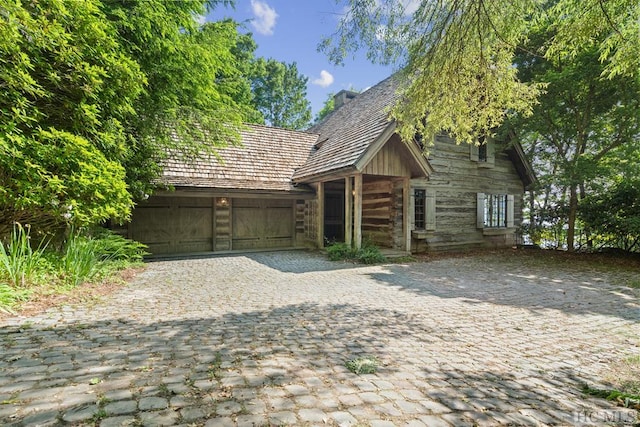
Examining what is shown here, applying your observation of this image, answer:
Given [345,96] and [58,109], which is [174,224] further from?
[345,96]

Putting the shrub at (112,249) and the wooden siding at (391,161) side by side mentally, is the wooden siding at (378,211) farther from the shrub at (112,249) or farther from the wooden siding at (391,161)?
the shrub at (112,249)

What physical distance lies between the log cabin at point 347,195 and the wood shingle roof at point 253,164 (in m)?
0.05

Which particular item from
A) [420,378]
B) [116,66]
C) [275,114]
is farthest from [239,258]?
[275,114]

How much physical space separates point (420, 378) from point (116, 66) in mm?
6782

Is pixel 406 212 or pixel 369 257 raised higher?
pixel 406 212

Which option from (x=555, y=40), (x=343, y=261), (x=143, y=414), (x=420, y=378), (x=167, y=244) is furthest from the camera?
(x=167, y=244)

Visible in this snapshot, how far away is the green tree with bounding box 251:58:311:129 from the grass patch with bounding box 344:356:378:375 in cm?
2809

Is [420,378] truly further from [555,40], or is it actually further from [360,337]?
[555,40]

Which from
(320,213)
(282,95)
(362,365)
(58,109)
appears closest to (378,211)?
(320,213)

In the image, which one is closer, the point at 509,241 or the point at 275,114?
the point at 509,241

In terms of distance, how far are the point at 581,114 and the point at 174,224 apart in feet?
51.0

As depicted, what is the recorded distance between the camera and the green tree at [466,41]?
4155mm

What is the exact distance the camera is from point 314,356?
2.94 meters

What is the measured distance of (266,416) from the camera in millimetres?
1942
